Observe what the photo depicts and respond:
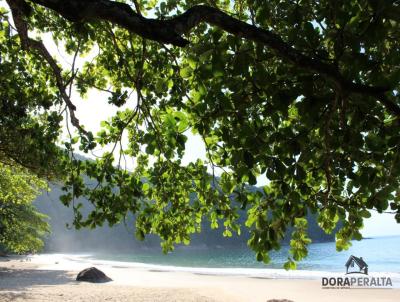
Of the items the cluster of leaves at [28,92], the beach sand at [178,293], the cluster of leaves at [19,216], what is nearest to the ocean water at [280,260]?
the beach sand at [178,293]

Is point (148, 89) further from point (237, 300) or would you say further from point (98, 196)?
point (237, 300)

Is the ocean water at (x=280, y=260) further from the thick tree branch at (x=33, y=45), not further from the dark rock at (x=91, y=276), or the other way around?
the thick tree branch at (x=33, y=45)

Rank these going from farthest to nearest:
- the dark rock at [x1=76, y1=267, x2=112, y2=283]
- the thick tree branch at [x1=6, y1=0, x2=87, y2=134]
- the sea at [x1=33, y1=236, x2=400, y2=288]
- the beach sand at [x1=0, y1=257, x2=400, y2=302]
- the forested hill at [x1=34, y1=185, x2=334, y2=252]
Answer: the forested hill at [x1=34, y1=185, x2=334, y2=252], the sea at [x1=33, y1=236, x2=400, y2=288], the dark rock at [x1=76, y1=267, x2=112, y2=283], the beach sand at [x1=0, y1=257, x2=400, y2=302], the thick tree branch at [x1=6, y1=0, x2=87, y2=134]

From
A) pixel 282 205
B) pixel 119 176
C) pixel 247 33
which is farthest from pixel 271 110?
pixel 119 176

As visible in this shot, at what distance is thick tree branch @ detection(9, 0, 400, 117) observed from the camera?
9.35 feet

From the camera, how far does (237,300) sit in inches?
853

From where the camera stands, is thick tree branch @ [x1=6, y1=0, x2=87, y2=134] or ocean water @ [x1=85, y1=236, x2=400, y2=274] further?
ocean water @ [x1=85, y1=236, x2=400, y2=274]

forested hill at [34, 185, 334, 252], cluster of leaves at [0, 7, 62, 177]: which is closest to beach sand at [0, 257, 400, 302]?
cluster of leaves at [0, 7, 62, 177]

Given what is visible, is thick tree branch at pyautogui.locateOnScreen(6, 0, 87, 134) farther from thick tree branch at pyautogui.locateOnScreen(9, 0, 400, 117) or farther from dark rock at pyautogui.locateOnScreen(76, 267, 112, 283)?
dark rock at pyautogui.locateOnScreen(76, 267, 112, 283)

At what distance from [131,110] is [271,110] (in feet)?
12.3

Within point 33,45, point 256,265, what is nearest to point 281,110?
A: point 33,45

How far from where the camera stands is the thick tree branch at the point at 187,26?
2.85 metres

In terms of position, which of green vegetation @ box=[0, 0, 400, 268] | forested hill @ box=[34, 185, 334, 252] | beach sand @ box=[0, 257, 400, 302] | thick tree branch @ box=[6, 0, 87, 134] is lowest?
beach sand @ box=[0, 257, 400, 302]

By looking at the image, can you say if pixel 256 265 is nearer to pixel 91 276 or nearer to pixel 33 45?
pixel 91 276
